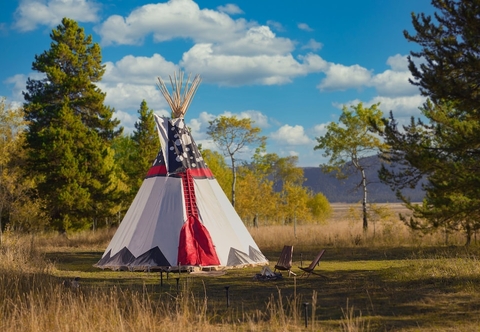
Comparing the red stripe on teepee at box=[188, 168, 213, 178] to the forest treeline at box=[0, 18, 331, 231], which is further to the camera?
the forest treeline at box=[0, 18, 331, 231]

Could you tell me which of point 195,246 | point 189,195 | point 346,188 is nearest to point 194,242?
point 195,246

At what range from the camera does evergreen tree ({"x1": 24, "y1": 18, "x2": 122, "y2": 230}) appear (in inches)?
1100

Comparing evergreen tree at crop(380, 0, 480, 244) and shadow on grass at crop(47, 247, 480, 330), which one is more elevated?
evergreen tree at crop(380, 0, 480, 244)

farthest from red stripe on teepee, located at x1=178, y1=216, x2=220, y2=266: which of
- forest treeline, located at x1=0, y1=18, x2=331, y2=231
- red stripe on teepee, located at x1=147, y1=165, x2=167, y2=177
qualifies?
forest treeline, located at x1=0, y1=18, x2=331, y2=231

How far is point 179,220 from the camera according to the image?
51.7 ft

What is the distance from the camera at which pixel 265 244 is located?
24703 millimetres

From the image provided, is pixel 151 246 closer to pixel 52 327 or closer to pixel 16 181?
pixel 52 327

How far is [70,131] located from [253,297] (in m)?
19.8

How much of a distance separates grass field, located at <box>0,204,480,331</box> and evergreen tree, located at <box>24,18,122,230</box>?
7.33 metres

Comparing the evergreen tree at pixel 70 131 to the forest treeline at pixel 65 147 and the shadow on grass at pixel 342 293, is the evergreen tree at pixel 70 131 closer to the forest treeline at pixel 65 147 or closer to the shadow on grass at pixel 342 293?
the forest treeline at pixel 65 147

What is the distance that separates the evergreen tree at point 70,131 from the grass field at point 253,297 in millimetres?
7328

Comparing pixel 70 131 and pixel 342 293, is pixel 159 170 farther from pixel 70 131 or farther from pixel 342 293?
pixel 70 131

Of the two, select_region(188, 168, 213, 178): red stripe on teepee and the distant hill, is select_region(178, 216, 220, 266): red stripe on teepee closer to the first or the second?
select_region(188, 168, 213, 178): red stripe on teepee

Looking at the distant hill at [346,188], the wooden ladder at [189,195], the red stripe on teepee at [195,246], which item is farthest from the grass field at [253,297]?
the distant hill at [346,188]
